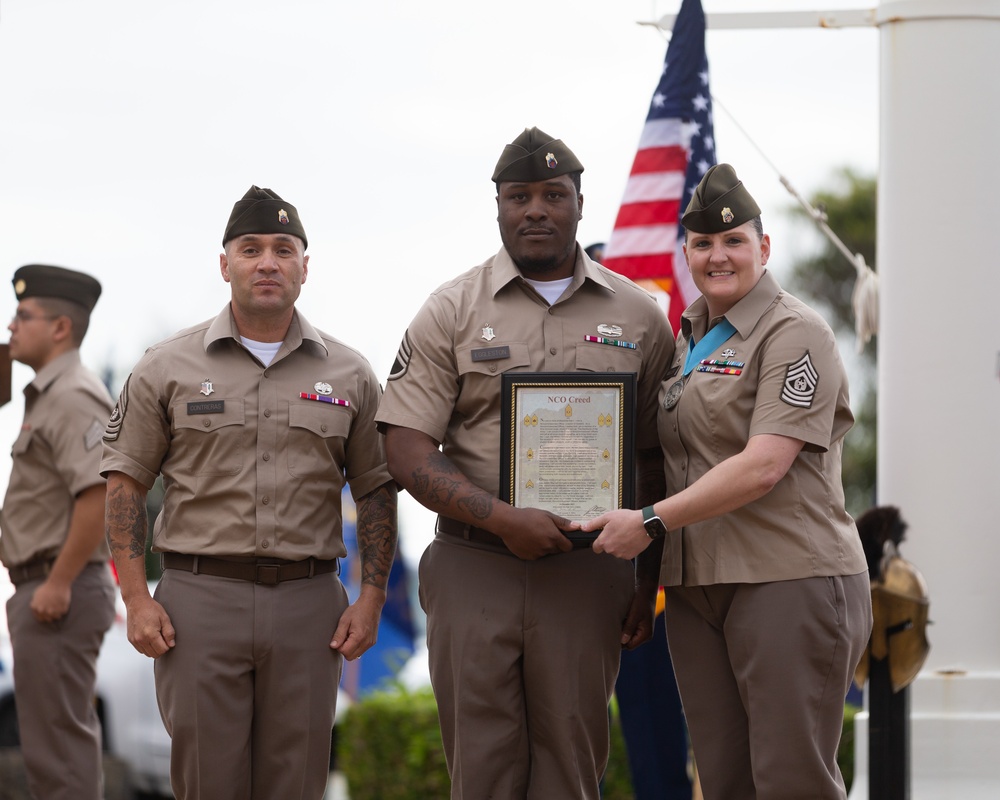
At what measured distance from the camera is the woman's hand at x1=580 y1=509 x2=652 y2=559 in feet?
12.8

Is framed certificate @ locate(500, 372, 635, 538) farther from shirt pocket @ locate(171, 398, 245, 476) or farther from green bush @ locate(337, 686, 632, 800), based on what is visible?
green bush @ locate(337, 686, 632, 800)

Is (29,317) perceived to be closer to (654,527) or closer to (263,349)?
(263,349)

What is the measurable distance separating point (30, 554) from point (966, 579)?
413 centimetres

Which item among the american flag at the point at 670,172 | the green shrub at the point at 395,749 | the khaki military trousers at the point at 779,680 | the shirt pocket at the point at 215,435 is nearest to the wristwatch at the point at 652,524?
the khaki military trousers at the point at 779,680

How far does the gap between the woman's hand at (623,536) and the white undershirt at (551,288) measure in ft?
2.58

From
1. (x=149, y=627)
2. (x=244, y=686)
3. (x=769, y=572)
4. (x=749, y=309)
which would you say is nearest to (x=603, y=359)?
(x=749, y=309)

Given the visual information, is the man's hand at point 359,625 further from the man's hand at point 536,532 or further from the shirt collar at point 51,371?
the shirt collar at point 51,371

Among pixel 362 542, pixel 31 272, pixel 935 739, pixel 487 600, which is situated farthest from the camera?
pixel 31 272

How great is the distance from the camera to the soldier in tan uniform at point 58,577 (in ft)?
19.1

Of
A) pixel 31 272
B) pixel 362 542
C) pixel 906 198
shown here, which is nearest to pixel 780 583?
pixel 362 542

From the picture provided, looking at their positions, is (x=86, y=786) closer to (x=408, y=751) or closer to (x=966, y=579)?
(x=408, y=751)

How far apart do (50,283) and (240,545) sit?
263cm

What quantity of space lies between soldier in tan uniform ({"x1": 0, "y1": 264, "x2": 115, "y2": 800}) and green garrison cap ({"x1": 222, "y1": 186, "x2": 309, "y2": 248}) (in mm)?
1895

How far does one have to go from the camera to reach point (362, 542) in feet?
14.8
